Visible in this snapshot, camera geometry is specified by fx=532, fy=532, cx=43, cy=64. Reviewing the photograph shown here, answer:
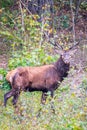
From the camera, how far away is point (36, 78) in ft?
35.7

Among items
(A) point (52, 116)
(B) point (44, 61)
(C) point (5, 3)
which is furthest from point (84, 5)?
(A) point (52, 116)

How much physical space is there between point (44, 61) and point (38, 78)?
6.56 feet

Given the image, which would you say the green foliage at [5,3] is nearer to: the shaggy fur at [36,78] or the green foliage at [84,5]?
the green foliage at [84,5]

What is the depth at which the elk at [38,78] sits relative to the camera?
10.7m

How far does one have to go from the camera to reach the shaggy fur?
420 inches

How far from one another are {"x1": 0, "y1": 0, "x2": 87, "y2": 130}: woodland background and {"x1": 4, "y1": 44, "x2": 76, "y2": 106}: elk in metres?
0.17

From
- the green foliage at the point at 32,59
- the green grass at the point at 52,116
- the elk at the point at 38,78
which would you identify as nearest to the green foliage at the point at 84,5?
the green foliage at the point at 32,59

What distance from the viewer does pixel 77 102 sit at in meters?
8.20

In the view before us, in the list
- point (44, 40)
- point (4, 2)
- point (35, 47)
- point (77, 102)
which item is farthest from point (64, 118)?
point (4, 2)

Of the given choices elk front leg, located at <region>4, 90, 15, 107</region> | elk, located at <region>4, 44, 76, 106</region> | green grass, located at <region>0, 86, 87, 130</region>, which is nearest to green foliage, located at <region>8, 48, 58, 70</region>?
elk, located at <region>4, 44, 76, 106</region>

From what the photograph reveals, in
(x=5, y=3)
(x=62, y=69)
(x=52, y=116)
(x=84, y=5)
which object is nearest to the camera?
(x=52, y=116)

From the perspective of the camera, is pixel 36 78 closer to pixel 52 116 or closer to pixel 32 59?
pixel 32 59

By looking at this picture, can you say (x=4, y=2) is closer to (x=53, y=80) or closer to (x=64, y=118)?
(x=53, y=80)

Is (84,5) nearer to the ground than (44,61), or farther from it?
nearer to the ground
